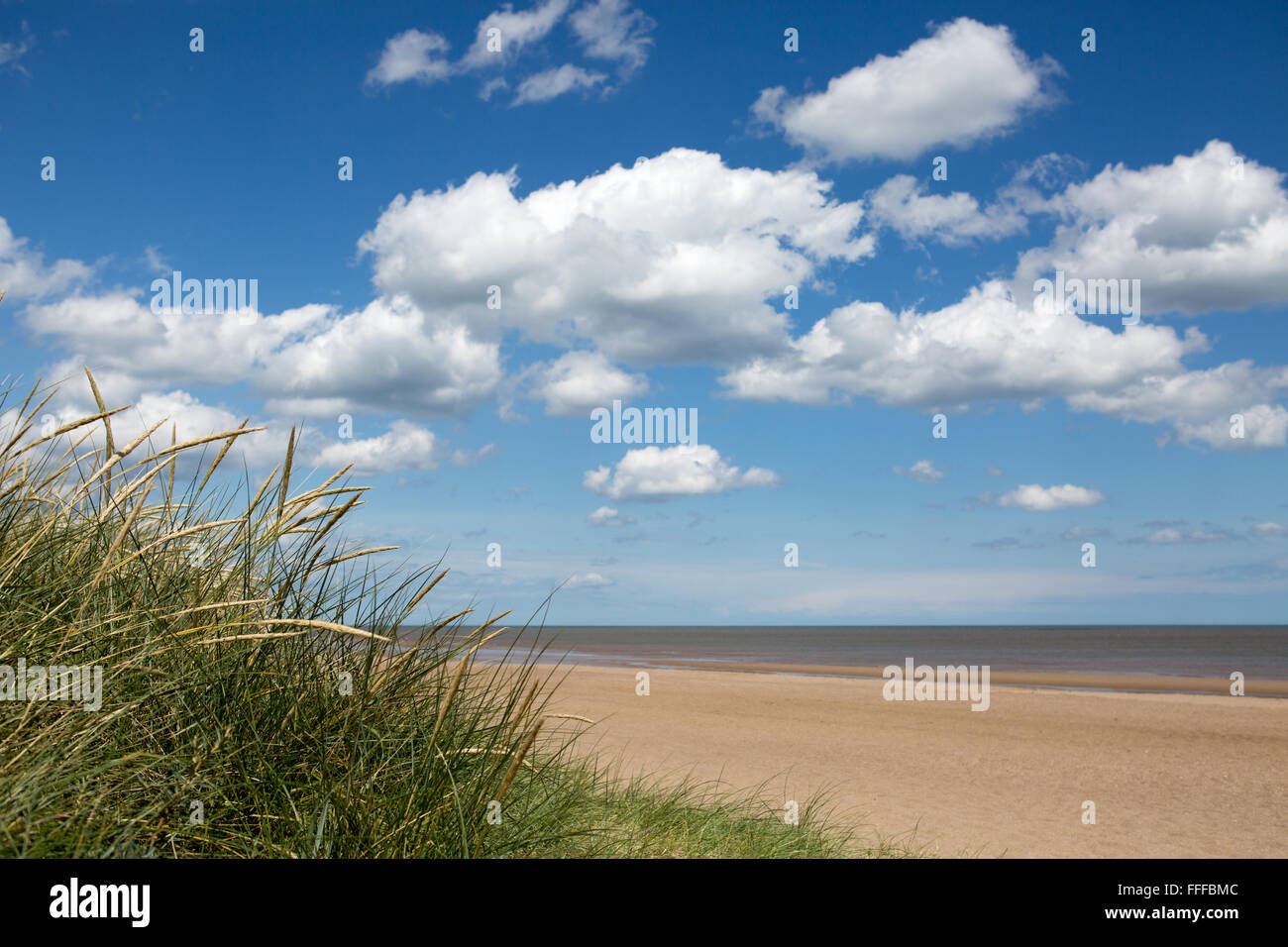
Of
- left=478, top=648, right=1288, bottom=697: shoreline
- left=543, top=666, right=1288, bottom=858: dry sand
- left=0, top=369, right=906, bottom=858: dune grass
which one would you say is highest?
left=0, top=369, right=906, bottom=858: dune grass

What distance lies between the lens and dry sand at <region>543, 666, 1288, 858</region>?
32.6ft

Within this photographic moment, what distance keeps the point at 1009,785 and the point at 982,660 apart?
3571cm

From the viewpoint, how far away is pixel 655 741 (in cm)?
1520

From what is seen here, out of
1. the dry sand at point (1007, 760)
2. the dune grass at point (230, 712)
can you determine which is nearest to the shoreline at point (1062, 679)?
the dry sand at point (1007, 760)

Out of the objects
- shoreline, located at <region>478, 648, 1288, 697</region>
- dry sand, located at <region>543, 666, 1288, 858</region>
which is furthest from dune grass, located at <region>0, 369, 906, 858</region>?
shoreline, located at <region>478, 648, 1288, 697</region>

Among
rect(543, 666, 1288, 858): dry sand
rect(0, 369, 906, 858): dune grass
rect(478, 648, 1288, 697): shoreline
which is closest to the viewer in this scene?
rect(0, 369, 906, 858): dune grass

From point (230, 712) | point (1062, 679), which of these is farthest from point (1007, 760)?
point (1062, 679)

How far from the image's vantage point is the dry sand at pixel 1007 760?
993 centimetres

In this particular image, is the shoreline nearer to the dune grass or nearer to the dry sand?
the dry sand

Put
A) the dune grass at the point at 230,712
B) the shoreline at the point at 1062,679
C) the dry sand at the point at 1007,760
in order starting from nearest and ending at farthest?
the dune grass at the point at 230,712
the dry sand at the point at 1007,760
the shoreline at the point at 1062,679

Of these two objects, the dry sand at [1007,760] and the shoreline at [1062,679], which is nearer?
the dry sand at [1007,760]

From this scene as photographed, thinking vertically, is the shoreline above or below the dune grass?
below

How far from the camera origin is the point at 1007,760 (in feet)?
47.6

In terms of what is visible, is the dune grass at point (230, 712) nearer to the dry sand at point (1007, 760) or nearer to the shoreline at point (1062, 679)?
the dry sand at point (1007, 760)
